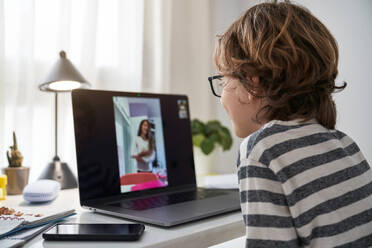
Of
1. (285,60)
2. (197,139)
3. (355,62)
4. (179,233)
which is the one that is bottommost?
(179,233)

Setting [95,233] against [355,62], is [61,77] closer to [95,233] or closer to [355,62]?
[95,233]

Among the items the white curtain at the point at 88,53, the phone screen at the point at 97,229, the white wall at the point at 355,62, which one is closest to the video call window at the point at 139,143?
the phone screen at the point at 97,229

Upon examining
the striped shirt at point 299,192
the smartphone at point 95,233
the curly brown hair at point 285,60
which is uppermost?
the curly brown hair at point 285,60

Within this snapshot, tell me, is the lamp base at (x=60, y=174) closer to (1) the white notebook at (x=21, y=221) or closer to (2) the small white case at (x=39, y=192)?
(2) the small white case at (x=39, y=192)

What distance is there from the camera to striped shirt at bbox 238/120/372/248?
478 millimetres

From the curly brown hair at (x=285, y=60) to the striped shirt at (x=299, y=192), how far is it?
2.7 inches

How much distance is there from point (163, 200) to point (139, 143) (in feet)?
0.62

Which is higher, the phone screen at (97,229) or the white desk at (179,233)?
the phone screen at (97,229)

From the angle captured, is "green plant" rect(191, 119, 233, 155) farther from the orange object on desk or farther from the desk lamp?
the orange object on desk

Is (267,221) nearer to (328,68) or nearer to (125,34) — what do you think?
(328,68)

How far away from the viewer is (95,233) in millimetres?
562

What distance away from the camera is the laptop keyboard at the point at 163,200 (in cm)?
78

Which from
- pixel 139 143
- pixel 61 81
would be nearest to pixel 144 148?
pixel 139 143

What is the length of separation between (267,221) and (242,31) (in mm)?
328
